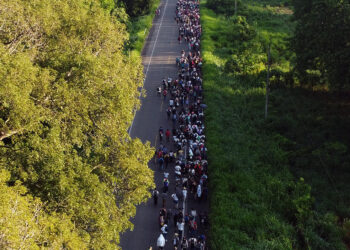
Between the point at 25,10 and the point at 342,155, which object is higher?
the point at 25,10

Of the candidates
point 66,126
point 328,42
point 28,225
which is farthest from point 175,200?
point 328,42

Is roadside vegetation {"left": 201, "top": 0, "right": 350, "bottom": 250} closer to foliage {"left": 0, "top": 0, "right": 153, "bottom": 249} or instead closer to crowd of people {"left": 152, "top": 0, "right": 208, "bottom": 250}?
crowd of people {"left": 152, "top": 0, "right": 208, "bottom": 250}

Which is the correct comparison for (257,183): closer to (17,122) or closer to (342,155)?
(342,155)

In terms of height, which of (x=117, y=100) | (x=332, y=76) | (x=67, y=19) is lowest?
(x=332, y=76)

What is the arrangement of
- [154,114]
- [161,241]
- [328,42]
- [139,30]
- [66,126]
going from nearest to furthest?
[66,126] → [161,241] → [328,42] → [154,114] → [139,30]

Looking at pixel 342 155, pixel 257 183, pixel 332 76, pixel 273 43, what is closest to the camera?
pixel 257 183

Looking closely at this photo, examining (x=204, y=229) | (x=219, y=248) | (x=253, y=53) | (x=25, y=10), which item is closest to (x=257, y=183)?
(x=204, y=229)

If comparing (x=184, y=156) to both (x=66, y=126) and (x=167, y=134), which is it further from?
(x=66, y=126)

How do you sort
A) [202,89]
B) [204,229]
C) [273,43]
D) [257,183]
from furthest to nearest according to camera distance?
[273,43]
[202,89]
[257,183]
[204,229]
